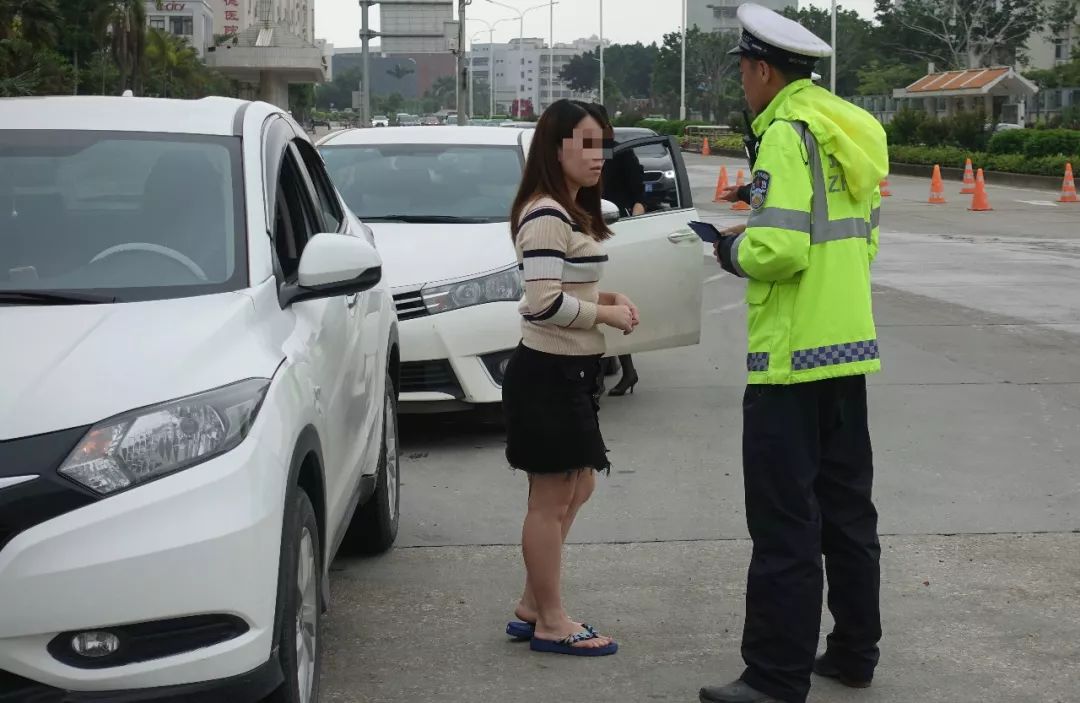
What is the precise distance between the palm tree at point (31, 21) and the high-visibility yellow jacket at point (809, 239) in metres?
35.4

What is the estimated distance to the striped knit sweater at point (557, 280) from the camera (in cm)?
448

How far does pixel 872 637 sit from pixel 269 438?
199 cm

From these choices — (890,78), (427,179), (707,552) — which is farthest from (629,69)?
(707,552)

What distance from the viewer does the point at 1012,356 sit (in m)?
10.8

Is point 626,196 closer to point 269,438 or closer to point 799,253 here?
point 799,253

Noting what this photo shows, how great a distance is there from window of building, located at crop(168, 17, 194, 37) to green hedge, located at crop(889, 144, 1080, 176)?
7117 cm

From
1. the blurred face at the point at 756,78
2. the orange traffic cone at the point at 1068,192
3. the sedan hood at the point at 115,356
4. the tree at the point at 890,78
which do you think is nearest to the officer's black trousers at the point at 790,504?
the blurred face at the point at 756,78

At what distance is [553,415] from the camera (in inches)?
180

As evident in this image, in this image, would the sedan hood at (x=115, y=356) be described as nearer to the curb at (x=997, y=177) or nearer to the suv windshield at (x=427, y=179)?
the suv windshield at (x=427, y=179)

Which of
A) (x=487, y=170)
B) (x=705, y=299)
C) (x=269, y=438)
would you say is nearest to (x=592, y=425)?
(x=269, y=438)

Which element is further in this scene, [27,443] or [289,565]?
[289,565]

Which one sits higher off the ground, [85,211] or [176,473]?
[85,211]

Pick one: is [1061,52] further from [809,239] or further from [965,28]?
[809,239]

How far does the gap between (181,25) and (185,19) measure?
1.64 feet
